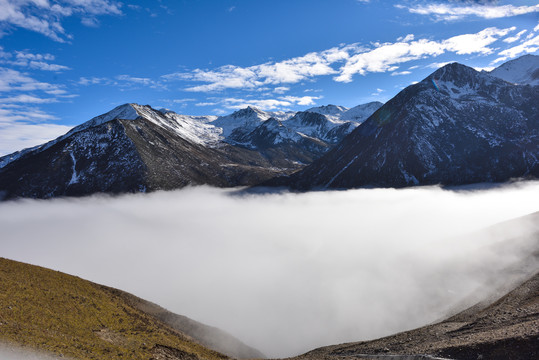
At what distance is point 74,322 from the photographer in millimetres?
43375

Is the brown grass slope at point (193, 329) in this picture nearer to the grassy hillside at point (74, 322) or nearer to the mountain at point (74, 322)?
the mountain at point (74, 322)

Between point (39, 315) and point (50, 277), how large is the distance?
17.3 metres

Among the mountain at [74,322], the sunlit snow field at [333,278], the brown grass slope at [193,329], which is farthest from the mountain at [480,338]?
the mountain at [74,322]

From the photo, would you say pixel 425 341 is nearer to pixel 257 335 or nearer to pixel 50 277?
pixel 50 277

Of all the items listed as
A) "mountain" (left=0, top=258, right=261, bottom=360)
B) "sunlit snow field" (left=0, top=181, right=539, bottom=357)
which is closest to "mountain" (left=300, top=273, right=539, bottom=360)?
"sunlit snow field" (left=0, top=181, right=539, bottom=357)

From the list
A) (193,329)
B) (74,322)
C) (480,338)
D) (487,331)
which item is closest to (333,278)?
(193,329)

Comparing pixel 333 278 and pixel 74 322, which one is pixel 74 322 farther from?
pixel 333 278

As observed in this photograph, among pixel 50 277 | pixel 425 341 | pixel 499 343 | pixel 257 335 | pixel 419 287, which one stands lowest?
pixel 257 335

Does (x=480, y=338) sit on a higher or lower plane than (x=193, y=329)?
higher

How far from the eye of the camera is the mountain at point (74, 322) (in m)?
33.6

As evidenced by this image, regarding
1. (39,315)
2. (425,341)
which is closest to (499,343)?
(425,341)

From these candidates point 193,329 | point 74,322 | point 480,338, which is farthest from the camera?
point 193,329

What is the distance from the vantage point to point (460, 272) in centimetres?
9656

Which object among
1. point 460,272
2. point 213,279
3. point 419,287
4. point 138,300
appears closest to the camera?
point 138,300
